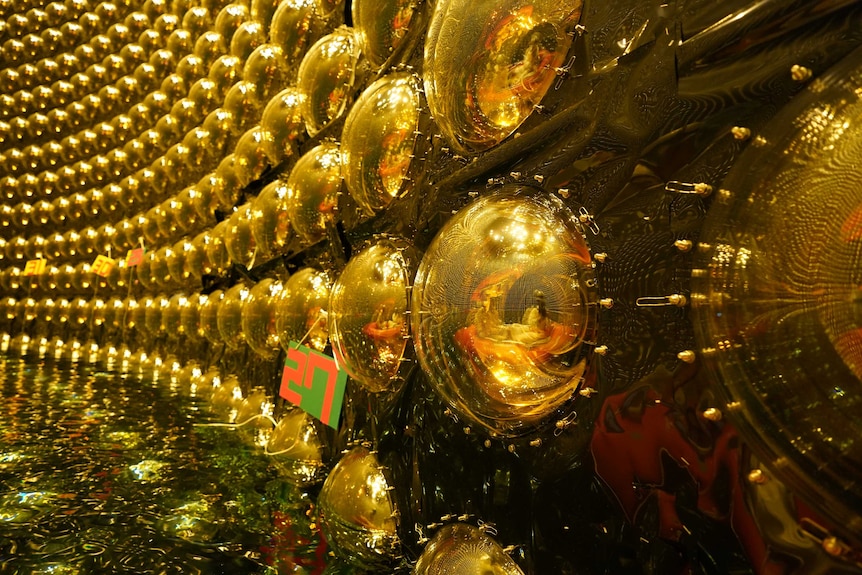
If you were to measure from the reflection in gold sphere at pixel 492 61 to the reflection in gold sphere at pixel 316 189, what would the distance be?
44 centimetres

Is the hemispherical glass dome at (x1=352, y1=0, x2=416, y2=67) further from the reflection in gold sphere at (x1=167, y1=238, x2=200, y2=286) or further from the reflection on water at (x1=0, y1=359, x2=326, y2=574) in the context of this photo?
the reflection in gold sphere at (x1=167, y1=238, x2=200, y2=286)

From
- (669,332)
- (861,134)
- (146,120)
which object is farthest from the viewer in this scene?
(146,120)

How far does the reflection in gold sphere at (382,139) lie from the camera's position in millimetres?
761

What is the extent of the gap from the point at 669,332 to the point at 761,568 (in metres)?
0.13

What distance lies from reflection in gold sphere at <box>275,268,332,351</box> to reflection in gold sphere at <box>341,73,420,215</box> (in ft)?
0.81

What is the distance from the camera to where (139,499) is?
0.89 metres

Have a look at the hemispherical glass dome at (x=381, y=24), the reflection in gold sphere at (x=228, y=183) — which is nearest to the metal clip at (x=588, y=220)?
the hemispherical glass dome at (x=381, y=24)

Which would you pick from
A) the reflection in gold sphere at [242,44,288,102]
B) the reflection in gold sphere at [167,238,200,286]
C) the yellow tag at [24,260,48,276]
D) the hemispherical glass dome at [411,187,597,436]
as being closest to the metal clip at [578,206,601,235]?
the hemispherical glass dome at [411,187,597,436]

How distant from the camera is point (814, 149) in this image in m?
0.29

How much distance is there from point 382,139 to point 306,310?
37 centimetres

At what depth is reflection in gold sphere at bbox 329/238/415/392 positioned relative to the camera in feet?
2.45

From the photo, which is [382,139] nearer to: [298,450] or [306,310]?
[306,310]

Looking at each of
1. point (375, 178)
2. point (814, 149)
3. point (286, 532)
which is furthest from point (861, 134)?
point (286, 532)

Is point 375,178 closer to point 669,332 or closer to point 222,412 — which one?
point 669,332
